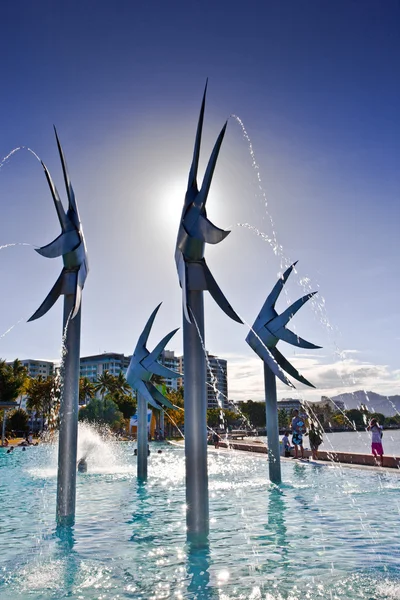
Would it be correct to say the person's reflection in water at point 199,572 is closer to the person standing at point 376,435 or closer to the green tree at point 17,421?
the person standing at point 376,435

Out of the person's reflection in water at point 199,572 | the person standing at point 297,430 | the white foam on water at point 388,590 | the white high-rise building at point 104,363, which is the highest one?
the white high-rise building at point 104,363

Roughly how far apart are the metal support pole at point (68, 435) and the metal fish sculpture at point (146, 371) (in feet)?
20.2

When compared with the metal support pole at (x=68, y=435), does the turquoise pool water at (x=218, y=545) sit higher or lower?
lower

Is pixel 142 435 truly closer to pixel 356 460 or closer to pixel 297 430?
pixel 297 430

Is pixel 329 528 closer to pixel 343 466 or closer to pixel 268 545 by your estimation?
pixel 268 545

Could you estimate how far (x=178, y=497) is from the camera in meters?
11.5

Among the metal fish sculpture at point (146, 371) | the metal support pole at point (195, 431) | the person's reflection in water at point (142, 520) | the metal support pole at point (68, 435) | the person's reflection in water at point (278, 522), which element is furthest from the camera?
the metal fish sculpture at point (146, 371)

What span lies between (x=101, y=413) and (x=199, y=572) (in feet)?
172

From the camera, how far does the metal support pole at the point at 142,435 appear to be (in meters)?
14.5

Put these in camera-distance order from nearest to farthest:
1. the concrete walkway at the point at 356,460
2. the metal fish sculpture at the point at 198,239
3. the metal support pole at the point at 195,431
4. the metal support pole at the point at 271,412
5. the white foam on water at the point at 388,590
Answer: the white foam on water at the point at 388,590 → the metal support pole at the point at 195,431 → the metal fish sculpture at the point at 198,239 → the metal support pole at the point at 271,412 → the concrete walkway at the point at 356,460

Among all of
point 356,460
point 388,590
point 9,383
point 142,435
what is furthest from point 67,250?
point 9,383

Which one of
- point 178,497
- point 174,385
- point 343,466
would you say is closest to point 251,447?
point 343,466

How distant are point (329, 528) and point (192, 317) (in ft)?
14.0

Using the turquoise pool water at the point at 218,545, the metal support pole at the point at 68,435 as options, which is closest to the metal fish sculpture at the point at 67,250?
the metal support pole at the point at 68,435
